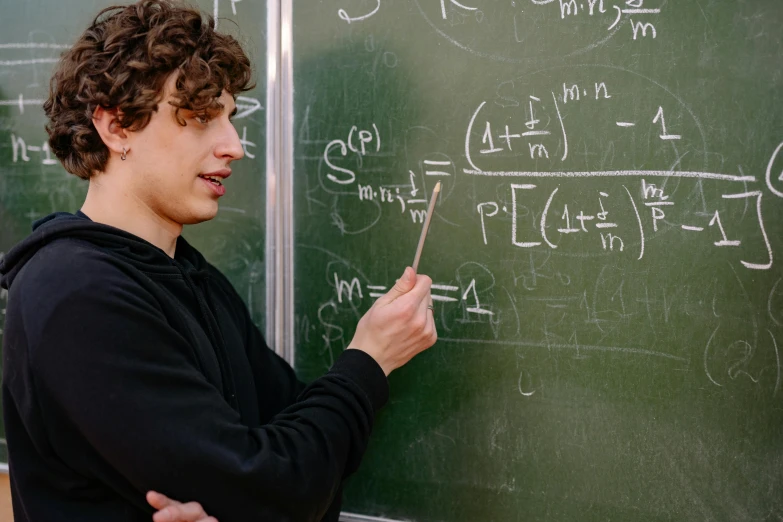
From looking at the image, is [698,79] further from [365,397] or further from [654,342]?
[365,397]

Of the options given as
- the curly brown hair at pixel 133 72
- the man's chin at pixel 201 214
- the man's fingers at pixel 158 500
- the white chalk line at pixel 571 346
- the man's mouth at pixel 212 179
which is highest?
the curly brown hair at pixel 133 72

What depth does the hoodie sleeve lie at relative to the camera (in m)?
1.08

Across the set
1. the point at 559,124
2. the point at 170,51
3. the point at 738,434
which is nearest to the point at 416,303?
the point at 559,124

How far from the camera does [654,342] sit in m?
1.62

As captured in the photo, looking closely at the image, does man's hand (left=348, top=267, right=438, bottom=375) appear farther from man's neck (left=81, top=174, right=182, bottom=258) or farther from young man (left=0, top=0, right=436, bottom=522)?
man's neck (left=81, top=174, right=182, bottom=258)

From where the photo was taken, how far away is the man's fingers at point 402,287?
145 cm

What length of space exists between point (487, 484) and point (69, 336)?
1106mm

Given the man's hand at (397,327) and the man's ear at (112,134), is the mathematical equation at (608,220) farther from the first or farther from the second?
the man's ear at (112,134)

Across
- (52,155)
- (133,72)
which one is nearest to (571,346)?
(133,72)

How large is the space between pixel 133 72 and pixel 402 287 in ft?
2.20

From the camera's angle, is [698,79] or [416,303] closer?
[416,303]

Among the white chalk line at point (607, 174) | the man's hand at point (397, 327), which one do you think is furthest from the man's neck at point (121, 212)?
the white chalk line at point (607, 174)

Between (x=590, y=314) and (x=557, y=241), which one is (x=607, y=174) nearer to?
(x=557, y=241)

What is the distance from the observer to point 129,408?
1.08m
